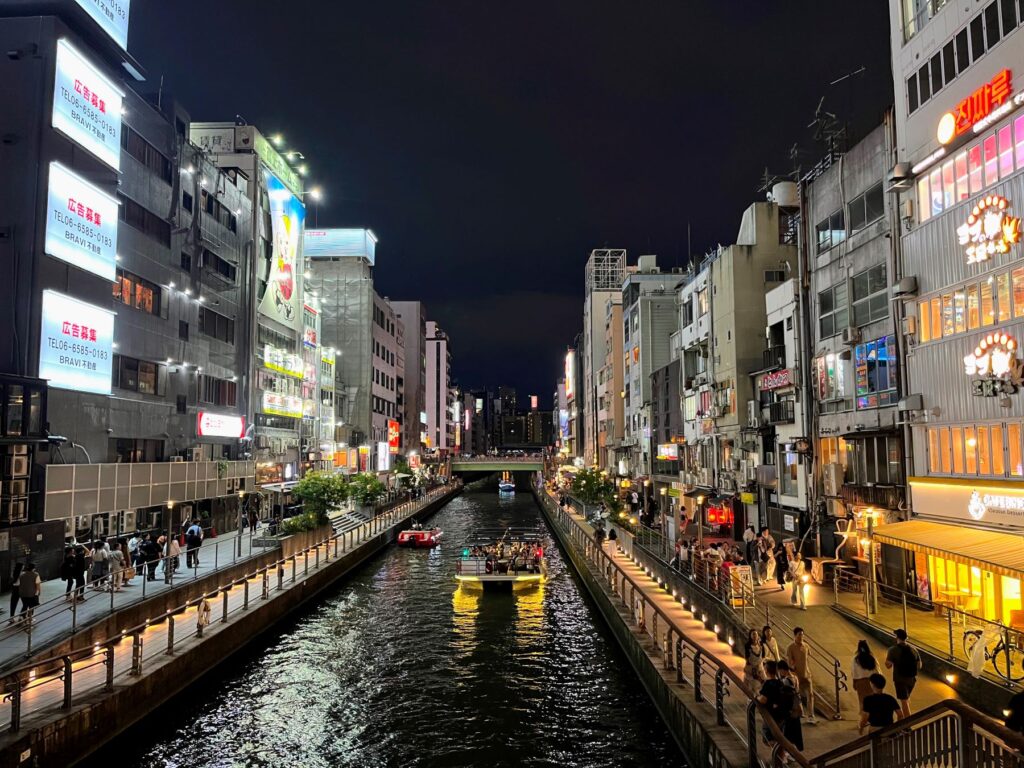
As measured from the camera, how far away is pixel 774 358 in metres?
37.9

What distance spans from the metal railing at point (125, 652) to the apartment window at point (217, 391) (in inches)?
486

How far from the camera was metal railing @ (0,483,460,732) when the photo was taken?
15039 millimetres

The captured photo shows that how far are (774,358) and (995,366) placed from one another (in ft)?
63.6

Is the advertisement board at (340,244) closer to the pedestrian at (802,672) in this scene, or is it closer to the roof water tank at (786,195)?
the roof water tank at (786,195)

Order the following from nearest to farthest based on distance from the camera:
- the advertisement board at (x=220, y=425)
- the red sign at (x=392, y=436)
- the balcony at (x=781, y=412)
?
the balcony at (x=781, y=412) < the advertisement board at (x=220, y=425) < the red sign at (x=392, y=436)

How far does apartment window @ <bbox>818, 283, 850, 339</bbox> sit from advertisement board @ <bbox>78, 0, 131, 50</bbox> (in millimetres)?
34124

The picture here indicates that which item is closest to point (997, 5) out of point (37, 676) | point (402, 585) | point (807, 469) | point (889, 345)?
point (889, 345)

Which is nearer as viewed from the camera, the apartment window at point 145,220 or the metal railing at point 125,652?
the metal railing at point 125,652

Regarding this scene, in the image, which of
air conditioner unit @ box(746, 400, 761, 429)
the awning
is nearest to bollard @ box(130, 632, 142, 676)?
the awning

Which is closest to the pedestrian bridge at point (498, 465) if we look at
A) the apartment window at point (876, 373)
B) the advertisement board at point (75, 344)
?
the advertisement board at point (75, 344)

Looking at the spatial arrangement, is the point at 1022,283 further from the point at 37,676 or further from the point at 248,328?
the point at 248,328

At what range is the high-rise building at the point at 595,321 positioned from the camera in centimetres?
10512

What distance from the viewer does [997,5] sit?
758 inches

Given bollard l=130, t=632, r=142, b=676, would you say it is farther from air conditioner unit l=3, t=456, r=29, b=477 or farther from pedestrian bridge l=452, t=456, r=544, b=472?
pedestrian bridge l=452, t=456, r=544, b=472
